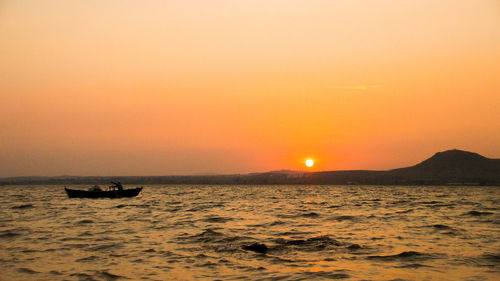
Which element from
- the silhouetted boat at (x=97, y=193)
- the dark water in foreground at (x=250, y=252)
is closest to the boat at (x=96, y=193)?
the silhouetted boat at (x=97, y=193)

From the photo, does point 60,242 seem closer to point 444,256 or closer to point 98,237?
point 98,237

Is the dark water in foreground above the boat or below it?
below

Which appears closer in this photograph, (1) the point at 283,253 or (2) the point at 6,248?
(1) the point at 283,253

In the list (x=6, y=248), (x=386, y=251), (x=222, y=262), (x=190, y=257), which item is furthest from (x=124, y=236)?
(x=386, y=251)

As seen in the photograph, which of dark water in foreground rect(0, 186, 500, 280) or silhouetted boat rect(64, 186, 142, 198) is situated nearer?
dark water in foreground rect(0, 186, 500, 280)

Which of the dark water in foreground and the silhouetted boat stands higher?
the silhouetted boat

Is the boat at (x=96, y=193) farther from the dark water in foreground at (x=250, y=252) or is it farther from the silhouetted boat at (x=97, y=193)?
the dark water in foreground at (x=250, y=252)

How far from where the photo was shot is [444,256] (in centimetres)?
2189

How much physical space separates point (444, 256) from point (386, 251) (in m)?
2.76

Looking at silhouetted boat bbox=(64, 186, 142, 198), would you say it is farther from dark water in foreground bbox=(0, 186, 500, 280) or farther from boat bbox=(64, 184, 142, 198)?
dark water in foreground bbox=(0, 186, 500, 280)

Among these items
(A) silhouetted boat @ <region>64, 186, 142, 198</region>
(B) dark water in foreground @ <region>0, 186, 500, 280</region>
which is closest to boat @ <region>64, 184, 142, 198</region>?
(A) silhouetted boat @ <region>64, 186, 142, 198</region>

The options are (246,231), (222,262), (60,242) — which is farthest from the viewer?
(246,231)

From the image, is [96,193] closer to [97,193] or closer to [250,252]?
[97,193]

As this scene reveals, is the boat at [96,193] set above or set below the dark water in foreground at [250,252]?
above
